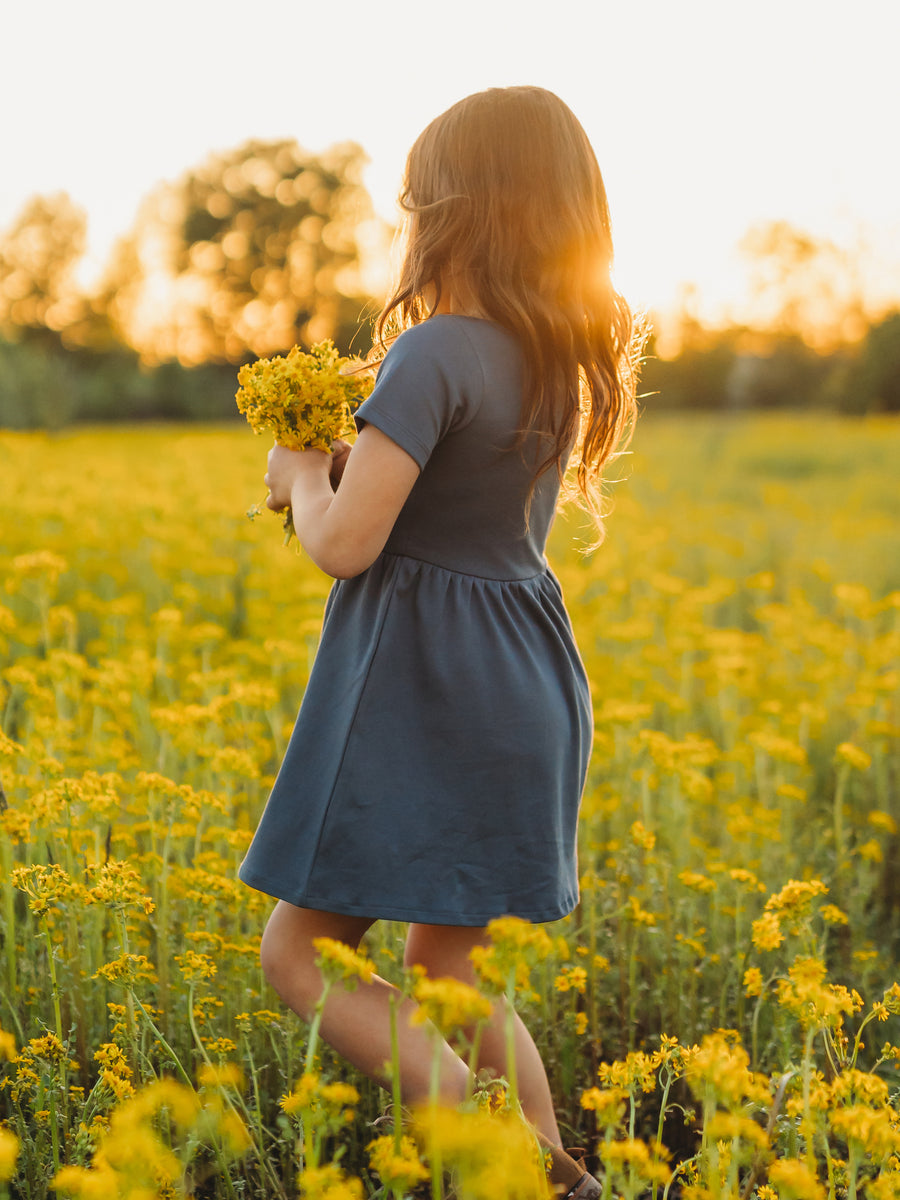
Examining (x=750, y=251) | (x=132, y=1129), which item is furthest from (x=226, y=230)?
(x=132, y=1129)

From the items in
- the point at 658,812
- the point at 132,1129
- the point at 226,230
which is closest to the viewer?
the point at 132,1129

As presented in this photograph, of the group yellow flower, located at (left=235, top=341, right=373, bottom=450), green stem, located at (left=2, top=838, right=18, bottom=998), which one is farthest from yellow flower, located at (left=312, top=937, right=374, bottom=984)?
green stem, located at (left=2, top=838, right=18, bottom=998)

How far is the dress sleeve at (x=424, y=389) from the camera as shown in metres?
1.45

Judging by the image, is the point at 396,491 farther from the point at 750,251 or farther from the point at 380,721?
the point at 750,251

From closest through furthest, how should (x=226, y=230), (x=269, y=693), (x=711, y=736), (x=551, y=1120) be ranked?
(x=551, y=1120), (x=269, y=693), (x=711, y=736), (x=226, y=230)

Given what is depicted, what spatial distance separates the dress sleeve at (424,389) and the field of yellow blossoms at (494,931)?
692 millimetres

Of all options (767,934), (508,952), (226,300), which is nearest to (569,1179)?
(767,934)

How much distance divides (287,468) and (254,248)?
44797 millimetres

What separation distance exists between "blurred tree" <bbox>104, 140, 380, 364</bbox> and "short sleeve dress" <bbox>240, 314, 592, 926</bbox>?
41860 millimetres

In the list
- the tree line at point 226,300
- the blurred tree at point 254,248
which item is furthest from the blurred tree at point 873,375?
the blurred tree at point 254,248

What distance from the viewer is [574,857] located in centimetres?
178

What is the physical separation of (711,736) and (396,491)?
123 inches

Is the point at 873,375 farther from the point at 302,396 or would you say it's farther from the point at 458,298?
the point at 302,396

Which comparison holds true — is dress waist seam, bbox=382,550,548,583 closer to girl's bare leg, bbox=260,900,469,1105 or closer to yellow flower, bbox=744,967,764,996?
girl's bare leg, bbox=260,900,469,1105
